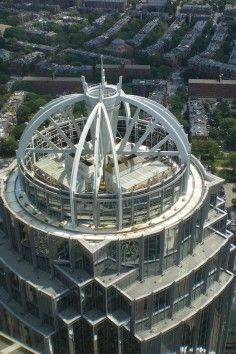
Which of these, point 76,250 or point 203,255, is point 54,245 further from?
point 203,255

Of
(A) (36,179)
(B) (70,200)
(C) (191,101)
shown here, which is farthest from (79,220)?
(C) (191,101)

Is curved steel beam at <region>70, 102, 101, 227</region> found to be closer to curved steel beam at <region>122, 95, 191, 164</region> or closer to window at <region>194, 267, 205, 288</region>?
curved steel beam at <region>122, 95, 191, 164</region>

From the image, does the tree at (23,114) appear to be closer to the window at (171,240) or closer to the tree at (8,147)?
the tree at (8,147)

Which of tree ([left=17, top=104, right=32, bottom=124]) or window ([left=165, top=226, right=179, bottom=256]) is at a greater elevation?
window ([left=165, top=226, right=179, bottom=256])

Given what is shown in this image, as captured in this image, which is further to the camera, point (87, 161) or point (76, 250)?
point (87, 161)

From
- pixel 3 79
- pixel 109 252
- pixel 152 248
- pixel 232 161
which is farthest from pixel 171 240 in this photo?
pixel 3 79

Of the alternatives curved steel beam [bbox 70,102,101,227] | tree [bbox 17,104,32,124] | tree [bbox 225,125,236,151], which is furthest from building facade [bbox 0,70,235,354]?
tree [bbox 17,104,32,124]

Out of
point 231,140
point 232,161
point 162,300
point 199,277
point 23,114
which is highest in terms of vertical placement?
point 199,277

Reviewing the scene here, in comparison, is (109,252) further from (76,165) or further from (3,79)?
(3,79)
